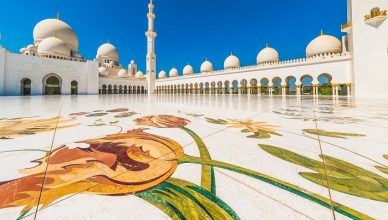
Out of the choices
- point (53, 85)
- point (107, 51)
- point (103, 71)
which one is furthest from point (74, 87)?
point (107, 51)

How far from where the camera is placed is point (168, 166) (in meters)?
1.29

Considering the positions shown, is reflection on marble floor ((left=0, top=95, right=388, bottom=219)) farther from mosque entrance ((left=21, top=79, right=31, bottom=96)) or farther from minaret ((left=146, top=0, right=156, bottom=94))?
minaret ((left=146, top=0, right=156, bottom=94))

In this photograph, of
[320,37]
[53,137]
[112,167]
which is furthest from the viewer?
[320,37]

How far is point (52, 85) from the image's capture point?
1747 centimetres

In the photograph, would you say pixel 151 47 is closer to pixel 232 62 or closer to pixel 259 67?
pixel 232 62

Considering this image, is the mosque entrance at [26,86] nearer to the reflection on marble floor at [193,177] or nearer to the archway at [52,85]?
the archway at [52,85]

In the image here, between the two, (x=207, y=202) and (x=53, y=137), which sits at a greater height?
(x=53, y=137)

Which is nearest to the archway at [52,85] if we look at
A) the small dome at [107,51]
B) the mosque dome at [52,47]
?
the mosque dome at [52,47]

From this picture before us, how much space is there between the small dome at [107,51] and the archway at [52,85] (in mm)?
14002

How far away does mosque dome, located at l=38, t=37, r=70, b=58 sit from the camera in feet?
63.1

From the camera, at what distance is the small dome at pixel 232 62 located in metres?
26.1

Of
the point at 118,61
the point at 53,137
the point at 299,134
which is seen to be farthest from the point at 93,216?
the point at 118,61

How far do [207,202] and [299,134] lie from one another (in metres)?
1.84

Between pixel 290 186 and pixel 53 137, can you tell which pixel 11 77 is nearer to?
pixel 53 137
